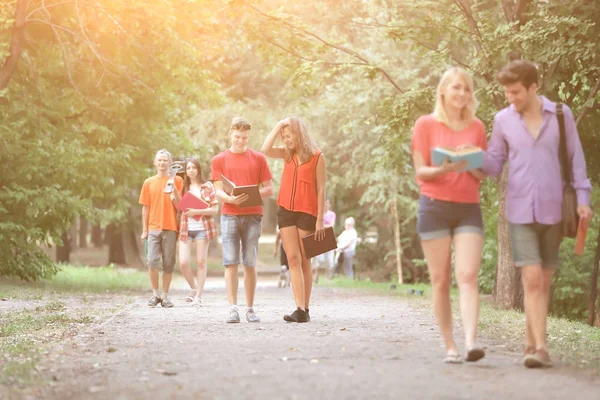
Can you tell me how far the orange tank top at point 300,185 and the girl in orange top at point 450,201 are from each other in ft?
11.6

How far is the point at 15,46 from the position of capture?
20.3 m

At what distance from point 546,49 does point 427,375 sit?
26.9 feet

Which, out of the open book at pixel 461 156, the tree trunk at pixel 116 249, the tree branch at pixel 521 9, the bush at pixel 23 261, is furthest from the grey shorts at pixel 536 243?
the tree trunk at pixel 116 249

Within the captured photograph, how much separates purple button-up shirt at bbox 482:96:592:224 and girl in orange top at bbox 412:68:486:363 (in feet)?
0.79

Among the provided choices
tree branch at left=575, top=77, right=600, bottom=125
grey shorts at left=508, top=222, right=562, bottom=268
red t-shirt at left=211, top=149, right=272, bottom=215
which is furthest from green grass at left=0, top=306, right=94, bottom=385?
tree branch at left=575, top=77, right=600, bottom=125

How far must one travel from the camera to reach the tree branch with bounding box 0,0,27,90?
20.3 meters

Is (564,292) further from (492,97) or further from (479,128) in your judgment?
(479,128)

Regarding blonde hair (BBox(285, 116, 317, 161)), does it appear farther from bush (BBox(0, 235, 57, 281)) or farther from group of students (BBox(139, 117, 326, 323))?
bush (BBox(0, 235, 57, 281))

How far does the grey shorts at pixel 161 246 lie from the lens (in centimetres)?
1577

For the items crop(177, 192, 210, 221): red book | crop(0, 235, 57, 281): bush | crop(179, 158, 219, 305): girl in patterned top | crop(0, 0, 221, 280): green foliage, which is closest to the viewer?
crop(177, 192, 210, 221): red book

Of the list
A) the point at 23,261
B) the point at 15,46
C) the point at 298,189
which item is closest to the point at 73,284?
the point at 23,261

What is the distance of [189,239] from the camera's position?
1672 centimetres

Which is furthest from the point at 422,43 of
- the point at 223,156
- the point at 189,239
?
the point at 223,156

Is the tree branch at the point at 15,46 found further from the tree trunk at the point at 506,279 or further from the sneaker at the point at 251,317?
the sneaker at the point at 251,317
